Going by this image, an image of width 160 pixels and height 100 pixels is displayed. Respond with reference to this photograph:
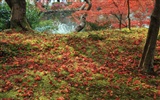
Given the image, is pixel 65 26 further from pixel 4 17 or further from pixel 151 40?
pixel 151 40

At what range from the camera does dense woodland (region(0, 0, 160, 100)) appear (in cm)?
530

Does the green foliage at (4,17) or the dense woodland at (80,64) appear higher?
the green foliage at (4,17)

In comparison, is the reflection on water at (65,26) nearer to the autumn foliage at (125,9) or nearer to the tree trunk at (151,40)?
the autumn foliage at (125,9)

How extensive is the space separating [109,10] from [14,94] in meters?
12.6

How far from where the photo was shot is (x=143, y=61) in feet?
21.3

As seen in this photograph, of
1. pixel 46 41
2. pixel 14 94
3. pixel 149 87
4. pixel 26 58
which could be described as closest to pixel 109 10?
pixel 46 41

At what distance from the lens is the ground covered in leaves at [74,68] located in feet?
17.2

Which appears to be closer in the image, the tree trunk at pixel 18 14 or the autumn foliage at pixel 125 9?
the tree trunk at pixel 18 14

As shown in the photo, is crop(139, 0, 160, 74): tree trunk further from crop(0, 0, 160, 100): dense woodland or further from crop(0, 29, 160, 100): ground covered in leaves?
crop(0, 29, 160, 100): ground covered in leaves

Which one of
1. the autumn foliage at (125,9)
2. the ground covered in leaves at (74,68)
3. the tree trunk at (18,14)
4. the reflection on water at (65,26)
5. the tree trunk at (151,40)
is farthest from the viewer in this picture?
the reflection on water at (65,26)

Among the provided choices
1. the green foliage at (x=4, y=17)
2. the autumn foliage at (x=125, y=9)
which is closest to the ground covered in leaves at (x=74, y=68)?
the green foliage at (x=4, y=17)

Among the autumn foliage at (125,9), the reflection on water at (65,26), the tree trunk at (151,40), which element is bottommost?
the reflection on water at (65,26)

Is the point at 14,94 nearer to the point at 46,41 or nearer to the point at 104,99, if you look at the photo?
the point at 104,99

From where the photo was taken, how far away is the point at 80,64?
691cm
